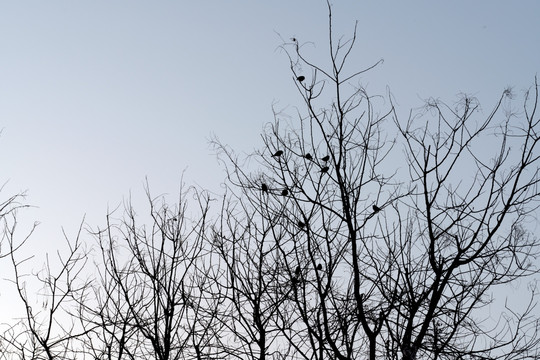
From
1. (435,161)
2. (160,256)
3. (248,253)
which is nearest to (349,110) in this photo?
(435,161)

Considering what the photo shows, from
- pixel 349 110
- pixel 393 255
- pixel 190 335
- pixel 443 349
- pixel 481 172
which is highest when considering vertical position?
pixel 349 110

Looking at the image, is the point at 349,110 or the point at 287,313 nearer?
the point at 349,110

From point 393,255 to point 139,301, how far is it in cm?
230

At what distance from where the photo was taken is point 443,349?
4414 millimetres

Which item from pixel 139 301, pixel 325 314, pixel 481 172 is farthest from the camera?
pixel 139 301

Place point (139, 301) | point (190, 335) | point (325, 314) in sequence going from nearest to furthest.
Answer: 1. point (325, 314)
2. point (190, 335)
3. point (139, 301)

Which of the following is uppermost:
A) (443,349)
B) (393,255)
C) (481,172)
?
(481,172)

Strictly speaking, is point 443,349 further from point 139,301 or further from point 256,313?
point 139,301

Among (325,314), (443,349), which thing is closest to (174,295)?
(325,314)

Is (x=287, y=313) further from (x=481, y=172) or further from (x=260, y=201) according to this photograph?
(x=481, y=172)

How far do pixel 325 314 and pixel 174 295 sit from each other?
4.75ft

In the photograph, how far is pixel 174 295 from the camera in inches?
200

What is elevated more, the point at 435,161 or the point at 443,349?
the point at 435,161

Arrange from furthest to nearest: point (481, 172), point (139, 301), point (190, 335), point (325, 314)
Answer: point (139, 301) → point (190, 335) → point (481, 172) → point (325, 314)
